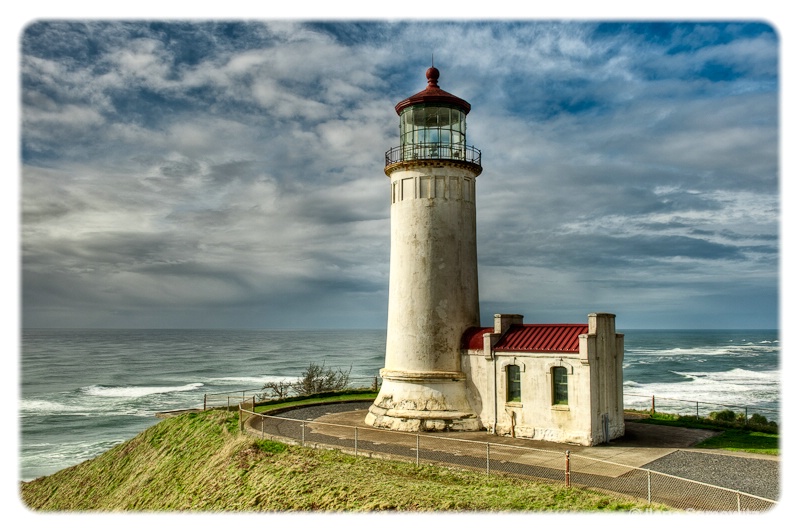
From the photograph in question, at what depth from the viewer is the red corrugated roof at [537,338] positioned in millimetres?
15773

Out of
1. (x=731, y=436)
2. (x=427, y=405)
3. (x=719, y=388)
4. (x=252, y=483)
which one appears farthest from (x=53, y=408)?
(x=719, y=388)

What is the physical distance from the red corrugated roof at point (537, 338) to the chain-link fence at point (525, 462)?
2774mm

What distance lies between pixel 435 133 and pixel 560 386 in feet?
27.9

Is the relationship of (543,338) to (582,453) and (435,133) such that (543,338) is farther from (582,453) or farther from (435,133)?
(435,133)

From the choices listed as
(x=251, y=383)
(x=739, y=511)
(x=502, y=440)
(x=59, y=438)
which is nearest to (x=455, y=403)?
(x=502, y=440)

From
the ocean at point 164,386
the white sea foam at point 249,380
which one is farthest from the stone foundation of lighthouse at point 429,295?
the white sea foam at point 249,380

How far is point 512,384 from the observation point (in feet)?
54.9

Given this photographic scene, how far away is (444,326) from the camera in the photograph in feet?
58.4

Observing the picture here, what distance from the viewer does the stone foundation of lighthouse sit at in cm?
1755

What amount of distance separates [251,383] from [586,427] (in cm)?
5051

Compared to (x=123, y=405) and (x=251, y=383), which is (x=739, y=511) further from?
(x=251, y=383)

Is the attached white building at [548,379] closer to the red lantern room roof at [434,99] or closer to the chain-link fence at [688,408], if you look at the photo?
the red lantern room roof at [434,99]

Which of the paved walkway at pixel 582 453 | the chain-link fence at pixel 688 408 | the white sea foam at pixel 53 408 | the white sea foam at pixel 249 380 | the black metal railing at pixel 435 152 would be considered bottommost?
the white sea foam at pixel 249 380

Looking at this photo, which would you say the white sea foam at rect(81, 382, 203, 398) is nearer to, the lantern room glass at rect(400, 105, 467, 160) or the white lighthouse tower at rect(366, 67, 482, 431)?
the white lighthouse tower at rect(366, 67, 482, 431)
